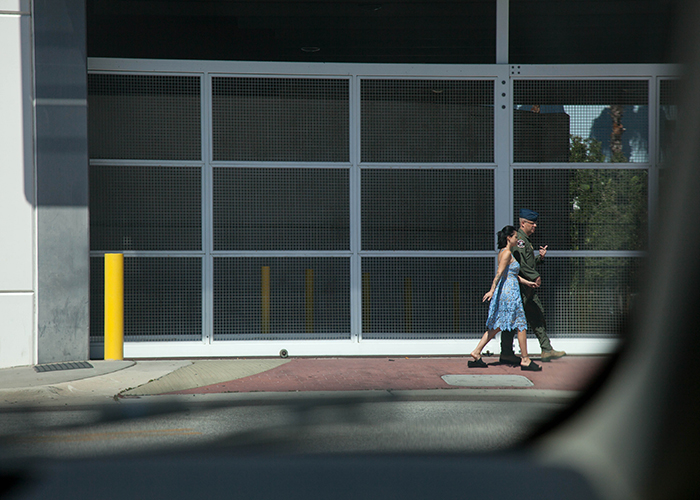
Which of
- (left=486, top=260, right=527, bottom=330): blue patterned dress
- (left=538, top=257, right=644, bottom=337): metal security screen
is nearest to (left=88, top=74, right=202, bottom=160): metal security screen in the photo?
(left=486, top=260, right=527, bottom=330): blue patterned dress

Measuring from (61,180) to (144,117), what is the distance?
1471 mm

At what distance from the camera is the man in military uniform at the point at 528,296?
798 centimetres

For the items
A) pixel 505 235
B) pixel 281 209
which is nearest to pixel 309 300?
pixel 281 209

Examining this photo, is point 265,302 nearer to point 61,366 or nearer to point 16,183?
point 61,366

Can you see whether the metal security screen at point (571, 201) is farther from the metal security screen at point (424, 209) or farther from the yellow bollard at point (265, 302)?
the yellow bollard at point (265, 302)

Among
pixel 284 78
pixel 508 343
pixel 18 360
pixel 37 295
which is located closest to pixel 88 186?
pixel 37 295

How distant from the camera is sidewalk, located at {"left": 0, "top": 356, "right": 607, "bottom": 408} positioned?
6641 millimetres

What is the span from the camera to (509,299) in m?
7.84

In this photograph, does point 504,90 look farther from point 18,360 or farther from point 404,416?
point 18,360

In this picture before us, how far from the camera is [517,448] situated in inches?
170

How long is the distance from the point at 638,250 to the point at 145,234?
306 inches

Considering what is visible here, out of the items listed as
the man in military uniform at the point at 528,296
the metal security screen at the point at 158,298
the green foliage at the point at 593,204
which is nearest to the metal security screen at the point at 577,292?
the green foliage at the point at 593,204

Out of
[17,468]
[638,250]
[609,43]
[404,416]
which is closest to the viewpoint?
[638,250]

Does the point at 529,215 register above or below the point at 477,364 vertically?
above
